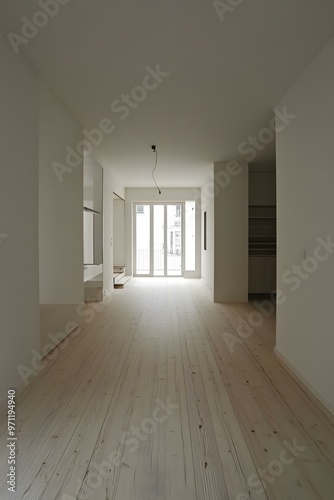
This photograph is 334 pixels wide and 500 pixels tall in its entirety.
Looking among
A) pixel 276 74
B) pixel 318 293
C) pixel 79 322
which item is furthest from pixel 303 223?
pixel 79 322

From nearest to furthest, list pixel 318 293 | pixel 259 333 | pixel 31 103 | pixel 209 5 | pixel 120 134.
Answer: pixel 209 5 → pixel 318 293 → pixel 31 103 → pixel 259 333 → pixel 120 134

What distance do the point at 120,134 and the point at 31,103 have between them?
1854 millimetres

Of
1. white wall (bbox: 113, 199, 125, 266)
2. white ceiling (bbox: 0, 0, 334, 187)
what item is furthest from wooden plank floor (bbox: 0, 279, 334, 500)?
white wall (bbox: 113, 199, 125, 266)

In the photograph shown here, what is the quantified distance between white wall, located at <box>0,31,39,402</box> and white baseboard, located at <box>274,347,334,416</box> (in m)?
2.29

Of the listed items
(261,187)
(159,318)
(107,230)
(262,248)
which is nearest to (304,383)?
(159,318)

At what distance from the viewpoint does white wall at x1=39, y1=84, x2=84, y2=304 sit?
12.8 ft

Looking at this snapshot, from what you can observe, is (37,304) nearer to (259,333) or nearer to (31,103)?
(31,103)

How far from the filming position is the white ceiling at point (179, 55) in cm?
203

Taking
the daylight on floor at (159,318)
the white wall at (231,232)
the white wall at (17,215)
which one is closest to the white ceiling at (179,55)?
the daylight on floor at (159,318)

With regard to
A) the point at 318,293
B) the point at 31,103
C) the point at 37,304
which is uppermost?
the point at 31,103

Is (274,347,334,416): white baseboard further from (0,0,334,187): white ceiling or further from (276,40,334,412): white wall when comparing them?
(0,0,334,187): white ceiling

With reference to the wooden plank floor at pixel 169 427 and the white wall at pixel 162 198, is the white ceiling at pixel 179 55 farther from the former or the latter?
the white wall at pixel 162 198

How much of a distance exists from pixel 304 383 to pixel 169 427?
1243 mm

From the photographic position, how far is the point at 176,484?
1.55 m
